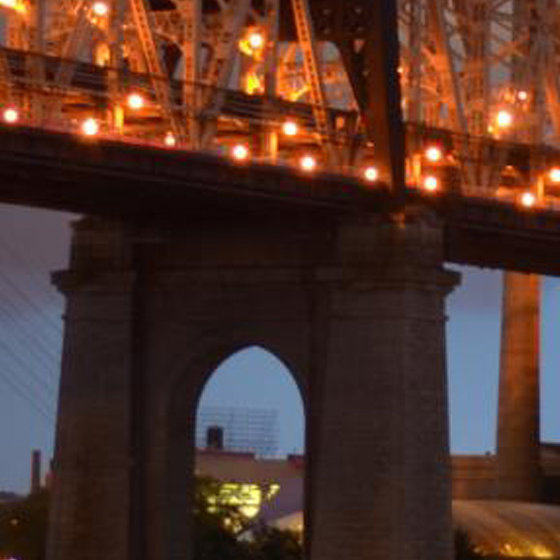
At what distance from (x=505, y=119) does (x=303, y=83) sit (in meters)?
6.07

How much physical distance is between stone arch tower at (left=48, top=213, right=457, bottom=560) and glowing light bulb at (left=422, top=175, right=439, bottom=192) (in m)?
1.21

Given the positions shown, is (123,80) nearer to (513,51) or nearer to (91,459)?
(91,459)

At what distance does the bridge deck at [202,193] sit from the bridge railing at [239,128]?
43 cm

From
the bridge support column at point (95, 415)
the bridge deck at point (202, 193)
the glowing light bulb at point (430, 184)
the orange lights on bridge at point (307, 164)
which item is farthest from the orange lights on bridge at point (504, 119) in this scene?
the bridge support column at point (95, 415)

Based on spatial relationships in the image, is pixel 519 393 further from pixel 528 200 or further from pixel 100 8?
pixel 100 8

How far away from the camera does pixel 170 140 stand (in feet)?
263

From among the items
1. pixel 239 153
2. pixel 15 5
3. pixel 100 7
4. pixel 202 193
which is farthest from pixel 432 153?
pixel 15 5

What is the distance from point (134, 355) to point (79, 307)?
198 centimetres

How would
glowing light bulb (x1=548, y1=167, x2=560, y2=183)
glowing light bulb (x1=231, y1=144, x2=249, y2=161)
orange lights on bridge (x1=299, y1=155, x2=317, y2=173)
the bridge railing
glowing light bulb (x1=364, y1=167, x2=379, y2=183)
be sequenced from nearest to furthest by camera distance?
the bridge railing < glowing light bulb (x1=231, y1=144, x2=249, y2=161) < orange lights on bridge (x1=299, y1=155, x2=317, y2=173) < glowing light bulb (x1=364, y1=167, x2=379, y2=183) < glowing light bulb (x1=548, y1=167, x2=560, y2=183)

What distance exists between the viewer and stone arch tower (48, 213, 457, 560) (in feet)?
262

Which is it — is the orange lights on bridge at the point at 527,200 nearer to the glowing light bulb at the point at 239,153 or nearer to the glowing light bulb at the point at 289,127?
the glowing light bulb at the point at 289,127

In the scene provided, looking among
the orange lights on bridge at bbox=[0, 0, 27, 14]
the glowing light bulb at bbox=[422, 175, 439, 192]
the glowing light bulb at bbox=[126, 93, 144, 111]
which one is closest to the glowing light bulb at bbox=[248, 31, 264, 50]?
the glowing light bulb at bbox=[422, 175, 439, 192]

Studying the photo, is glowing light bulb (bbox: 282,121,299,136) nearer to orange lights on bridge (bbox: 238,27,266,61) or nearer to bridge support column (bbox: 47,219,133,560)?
orange lights on bridge (bbox: 238,27,266,61)

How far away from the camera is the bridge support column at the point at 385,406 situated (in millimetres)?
79438
